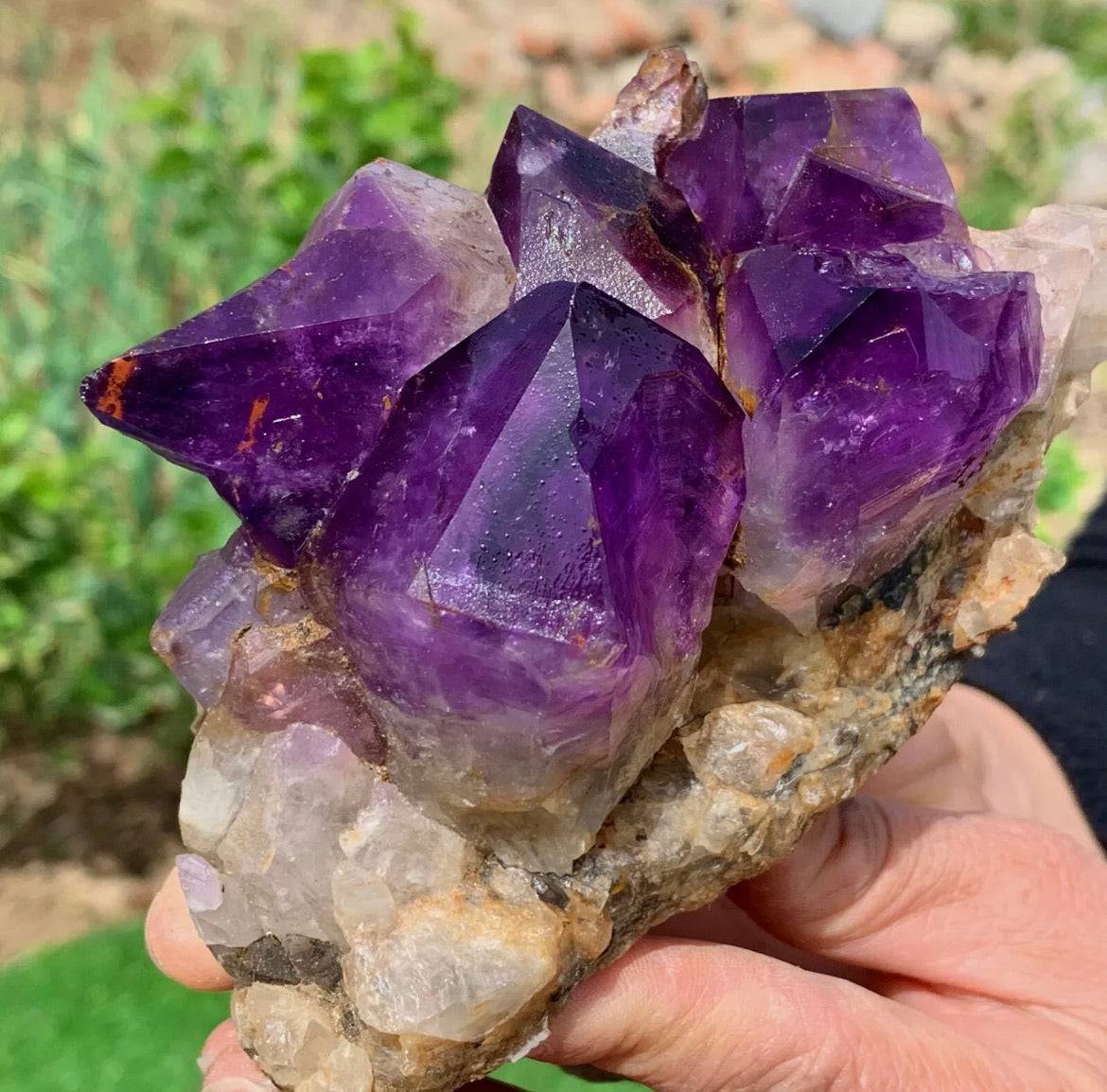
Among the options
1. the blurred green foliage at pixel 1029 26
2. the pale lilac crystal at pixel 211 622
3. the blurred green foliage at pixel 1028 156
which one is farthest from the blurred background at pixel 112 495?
the blurred green foliage at pixel 1029 26

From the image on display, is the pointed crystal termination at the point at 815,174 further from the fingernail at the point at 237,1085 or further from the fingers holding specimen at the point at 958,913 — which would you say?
the fingernail at the point at 237,1085

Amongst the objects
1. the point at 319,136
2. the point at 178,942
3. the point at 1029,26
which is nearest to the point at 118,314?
the point at 319,136

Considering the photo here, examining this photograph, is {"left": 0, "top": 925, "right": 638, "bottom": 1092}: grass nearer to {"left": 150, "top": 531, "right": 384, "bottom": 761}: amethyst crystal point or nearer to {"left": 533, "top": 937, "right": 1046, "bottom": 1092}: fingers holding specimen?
{"left": 533, "top": 937, "right": 1046, "bottom": 1092}: fingers holding specimen

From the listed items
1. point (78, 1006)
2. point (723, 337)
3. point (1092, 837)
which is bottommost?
point (78, 1006)

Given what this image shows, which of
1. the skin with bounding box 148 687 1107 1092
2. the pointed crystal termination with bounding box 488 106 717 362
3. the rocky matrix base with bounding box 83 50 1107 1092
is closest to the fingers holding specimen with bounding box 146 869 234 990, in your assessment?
the skin with bounding box 148 687 1107 1092

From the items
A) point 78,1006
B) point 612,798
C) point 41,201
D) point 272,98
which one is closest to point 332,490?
point 612,798

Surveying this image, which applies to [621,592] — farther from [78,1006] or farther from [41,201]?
[41,201]
